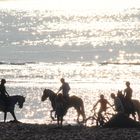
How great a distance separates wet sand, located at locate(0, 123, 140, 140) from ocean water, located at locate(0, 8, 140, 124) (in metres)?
9.36

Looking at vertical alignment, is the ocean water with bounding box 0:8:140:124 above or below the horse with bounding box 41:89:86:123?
above

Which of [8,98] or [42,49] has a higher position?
[42,49]

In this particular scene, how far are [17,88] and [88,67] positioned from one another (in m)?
21.1

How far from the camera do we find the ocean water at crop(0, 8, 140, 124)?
6167 centimetres

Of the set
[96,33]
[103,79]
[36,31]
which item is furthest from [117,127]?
[36,31]

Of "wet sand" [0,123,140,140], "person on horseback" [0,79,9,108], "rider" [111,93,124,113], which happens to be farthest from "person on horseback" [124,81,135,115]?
"person on horseback" [0,79,9,108]

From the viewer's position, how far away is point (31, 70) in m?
83.9

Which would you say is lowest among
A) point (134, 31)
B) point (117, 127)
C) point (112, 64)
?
point (117, 127)

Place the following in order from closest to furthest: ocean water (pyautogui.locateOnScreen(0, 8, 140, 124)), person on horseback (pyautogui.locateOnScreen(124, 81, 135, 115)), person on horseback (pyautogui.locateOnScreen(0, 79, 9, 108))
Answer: person on horseback (pyautogui.locateOnScreen(124, 81, 135, 115)) → person on horseback (pyautogui.locateOnScreen(0, 79, 9, 108)) → ocean water (pyautogui.locateOnScreen(0, 8, 140, 124))

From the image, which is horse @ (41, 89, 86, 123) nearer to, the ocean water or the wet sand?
the wet sand

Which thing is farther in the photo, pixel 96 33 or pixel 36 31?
pixel 36 31

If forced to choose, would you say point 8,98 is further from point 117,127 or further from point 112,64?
point 112,64

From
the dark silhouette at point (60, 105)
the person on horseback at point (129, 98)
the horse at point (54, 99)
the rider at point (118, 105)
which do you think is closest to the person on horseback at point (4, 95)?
the horse at point (54, 99)

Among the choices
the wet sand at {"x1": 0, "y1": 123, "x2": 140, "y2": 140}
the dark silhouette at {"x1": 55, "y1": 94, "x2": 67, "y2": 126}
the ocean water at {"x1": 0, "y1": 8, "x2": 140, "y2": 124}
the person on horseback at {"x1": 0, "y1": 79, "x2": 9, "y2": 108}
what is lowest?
the wet sand at {"x1": 0, "y1": 123, "x2": 140, "y2": 140}
